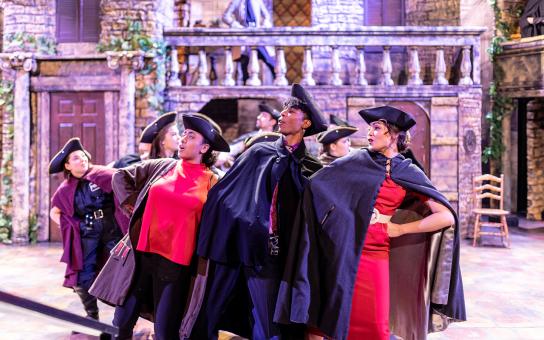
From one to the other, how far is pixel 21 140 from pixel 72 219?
4.67m

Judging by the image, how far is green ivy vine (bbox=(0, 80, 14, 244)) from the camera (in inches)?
360

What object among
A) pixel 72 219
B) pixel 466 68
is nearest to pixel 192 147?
pixel 72 219

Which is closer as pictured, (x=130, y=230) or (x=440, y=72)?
(x=130, y=230)

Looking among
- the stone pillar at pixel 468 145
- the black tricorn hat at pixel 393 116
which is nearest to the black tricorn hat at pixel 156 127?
the black tricorn hat at pixel 393 116

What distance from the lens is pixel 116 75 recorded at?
9016 millimetres

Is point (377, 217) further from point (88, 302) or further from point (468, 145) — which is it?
point (468, 145)

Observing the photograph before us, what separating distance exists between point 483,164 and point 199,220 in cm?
880

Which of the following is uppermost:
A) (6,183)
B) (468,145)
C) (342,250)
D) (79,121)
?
(79,121)

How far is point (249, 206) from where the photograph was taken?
3.59 metres

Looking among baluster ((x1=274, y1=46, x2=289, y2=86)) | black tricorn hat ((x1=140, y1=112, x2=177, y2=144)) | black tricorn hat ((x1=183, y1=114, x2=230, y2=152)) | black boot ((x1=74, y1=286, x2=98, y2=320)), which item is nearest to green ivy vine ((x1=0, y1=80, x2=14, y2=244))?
baluster ((x1=274, y1=46, x2=289, y2=86))

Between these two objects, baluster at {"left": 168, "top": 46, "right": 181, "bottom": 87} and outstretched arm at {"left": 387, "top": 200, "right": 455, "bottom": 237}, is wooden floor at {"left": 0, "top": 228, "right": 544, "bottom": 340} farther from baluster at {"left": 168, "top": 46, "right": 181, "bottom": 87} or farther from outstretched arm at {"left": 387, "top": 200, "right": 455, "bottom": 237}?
baluster at {"left": 168, "top": 46, "right": 181, "bottom": 87}

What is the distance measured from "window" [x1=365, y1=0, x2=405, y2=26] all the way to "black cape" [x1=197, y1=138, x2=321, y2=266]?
8.35 meters

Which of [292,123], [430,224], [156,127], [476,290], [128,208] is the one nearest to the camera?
[430,224]

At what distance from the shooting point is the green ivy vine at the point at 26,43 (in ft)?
30.1
